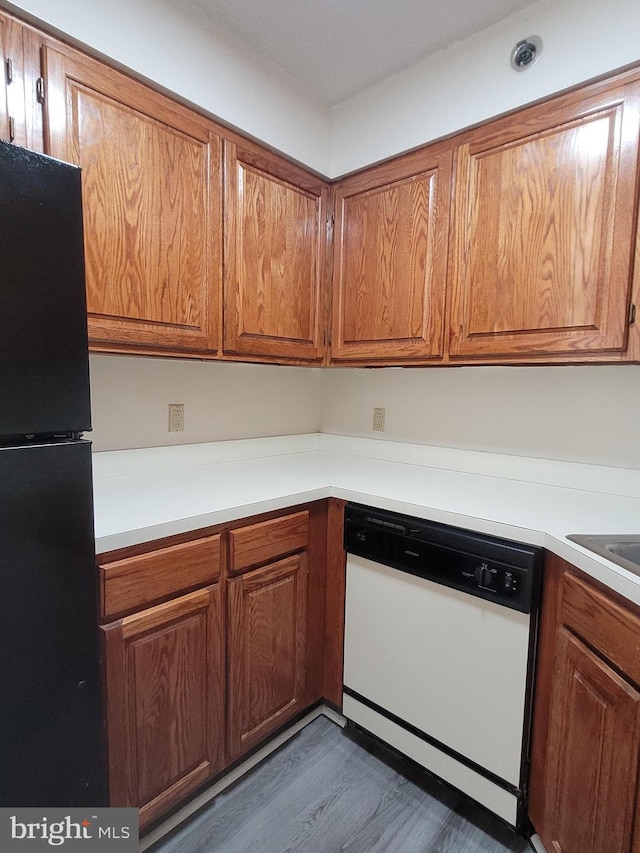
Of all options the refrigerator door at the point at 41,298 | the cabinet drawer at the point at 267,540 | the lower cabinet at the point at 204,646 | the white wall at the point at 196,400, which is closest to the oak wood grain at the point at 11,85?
the refrigerator door at the point at 41,298

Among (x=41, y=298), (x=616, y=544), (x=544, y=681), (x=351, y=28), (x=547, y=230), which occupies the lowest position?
(x=544, y=681)

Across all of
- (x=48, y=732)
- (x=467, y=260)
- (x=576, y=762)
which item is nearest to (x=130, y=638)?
(x=48, y=732)

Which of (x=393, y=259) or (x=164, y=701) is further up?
(x=393, y=259)

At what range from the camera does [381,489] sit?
5.01 ft

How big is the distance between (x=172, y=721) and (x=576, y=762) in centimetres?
102

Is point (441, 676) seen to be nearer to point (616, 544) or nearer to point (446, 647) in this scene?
point (446, 647)

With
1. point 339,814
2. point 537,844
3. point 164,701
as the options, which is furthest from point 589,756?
point 164,701

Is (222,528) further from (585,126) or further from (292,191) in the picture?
(585,126)

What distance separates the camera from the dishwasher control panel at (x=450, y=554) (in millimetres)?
1148

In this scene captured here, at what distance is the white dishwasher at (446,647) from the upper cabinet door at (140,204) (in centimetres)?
90

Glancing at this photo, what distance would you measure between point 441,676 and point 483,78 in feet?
6.14

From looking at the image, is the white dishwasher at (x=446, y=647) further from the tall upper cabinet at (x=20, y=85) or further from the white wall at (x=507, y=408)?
the tall upper cabinet at (x=20, y=85)

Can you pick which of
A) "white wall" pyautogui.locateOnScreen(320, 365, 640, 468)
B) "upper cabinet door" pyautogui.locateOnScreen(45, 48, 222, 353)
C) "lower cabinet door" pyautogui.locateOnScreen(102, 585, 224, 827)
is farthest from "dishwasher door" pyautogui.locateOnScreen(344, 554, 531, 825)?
"upper cabinet door" pyautogui.locateOnScreen(45, 48, 222, 353)

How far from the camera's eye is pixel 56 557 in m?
0.78
